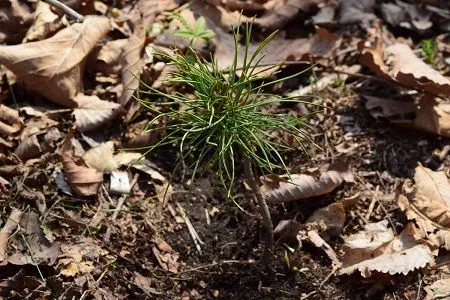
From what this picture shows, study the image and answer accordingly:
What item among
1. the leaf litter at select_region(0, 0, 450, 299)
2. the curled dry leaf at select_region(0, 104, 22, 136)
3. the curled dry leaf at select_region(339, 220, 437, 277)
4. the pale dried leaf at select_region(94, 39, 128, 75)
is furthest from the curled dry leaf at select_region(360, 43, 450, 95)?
the curled dry leaf at select_region(0, 104, 22, 136)

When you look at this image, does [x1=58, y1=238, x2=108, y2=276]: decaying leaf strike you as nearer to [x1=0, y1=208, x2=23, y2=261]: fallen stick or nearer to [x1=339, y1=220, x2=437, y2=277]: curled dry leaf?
[x1=0, y1=208, x2=23, y2=261]: fallen stick

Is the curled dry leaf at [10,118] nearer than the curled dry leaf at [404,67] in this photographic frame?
Yes

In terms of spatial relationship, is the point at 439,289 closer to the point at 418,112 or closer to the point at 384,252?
the point at 384,252

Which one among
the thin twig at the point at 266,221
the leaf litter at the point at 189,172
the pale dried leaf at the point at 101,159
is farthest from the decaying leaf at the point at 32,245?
the thin twig at the point at 266,221

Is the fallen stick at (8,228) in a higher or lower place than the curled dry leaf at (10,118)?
lower

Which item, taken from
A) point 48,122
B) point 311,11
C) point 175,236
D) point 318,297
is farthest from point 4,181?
point 311,11

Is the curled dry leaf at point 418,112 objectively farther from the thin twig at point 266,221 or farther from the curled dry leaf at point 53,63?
the curled dry leaf at point 53,63

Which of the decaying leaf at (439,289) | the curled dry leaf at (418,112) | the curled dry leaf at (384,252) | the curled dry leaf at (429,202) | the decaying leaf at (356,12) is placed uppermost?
the decaying leaf at (356,12)
